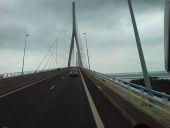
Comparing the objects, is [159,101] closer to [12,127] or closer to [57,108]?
[12,127]

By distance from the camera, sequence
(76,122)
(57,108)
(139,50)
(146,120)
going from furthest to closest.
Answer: (139,50) < (57,108) < (76,122) < (146,120)

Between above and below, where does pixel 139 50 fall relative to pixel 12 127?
above

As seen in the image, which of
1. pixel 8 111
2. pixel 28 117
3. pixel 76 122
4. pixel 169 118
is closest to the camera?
pixel 169 118

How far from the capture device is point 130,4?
819 inches

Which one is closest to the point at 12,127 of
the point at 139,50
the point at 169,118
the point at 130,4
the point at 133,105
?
the point at 133,105

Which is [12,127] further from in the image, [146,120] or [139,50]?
[139,50]

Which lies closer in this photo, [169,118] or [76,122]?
[169,118]

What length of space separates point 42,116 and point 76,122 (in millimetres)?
1690

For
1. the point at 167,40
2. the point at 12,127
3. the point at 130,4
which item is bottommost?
the point at 12,127

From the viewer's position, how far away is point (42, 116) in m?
12.9

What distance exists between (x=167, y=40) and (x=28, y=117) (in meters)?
4.96

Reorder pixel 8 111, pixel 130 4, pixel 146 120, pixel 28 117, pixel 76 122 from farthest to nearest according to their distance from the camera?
pixel 130 4
pixel 8 111
pixel 28 117
pixel 76 122
pixel 146 120

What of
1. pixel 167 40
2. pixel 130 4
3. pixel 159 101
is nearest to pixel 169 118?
Answer: pixel 159 101

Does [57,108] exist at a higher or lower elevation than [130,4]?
lower
